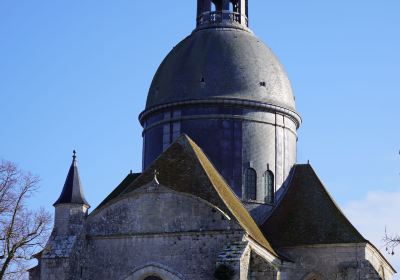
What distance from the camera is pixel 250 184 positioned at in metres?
40.2

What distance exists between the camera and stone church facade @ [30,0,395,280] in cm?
3297

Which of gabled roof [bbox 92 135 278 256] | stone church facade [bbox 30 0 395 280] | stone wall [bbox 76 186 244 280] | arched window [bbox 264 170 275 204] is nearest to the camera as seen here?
stone wall [bbox 76 186 244 280]

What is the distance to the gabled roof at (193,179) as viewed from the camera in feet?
111

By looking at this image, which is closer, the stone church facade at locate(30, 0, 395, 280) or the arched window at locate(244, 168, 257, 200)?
the stone church facade at locate(30, 0, 395, 280)

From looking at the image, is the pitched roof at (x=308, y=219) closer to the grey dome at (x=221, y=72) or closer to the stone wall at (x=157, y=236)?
the grey dome at (x=221, y=72)

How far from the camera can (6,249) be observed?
1441 inches

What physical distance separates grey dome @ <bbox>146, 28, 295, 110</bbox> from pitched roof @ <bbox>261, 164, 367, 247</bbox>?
371 cm

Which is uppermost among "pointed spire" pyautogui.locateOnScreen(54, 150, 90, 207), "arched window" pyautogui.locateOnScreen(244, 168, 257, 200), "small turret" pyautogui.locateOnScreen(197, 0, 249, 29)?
"small turret" pyautogui.locateOnScreen(197, 0, 249, 29)

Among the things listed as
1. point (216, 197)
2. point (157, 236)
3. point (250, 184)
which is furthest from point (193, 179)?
point (250, 184)

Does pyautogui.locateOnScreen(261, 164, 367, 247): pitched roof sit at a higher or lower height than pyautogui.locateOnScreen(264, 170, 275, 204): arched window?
lower

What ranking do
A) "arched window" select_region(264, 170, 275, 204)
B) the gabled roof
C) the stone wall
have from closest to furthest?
1. the stone wall
2. the gabled roof
3. "arched window" select_region(264, 170, 275, 204)

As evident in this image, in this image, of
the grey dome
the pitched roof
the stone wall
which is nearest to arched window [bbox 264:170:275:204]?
the pitched roof

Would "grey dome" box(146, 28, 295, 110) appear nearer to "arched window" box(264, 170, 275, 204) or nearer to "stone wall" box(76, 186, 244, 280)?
"arched window" box(264, 170, 275, 204)

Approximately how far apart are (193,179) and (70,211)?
453cm
